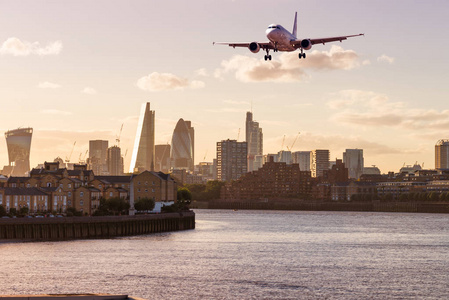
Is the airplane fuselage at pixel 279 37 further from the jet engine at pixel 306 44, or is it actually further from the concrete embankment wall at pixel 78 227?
the concrete embankment wall at pixel 78 227

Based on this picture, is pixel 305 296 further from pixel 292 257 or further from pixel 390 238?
pixel 390 238

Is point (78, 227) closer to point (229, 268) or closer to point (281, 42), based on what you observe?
point (229, 268)

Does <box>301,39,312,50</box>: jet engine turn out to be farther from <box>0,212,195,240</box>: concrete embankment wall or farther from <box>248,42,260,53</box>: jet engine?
<box>0,212,195,240</box>: concrete embankment wall

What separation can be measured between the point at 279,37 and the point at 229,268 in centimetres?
2835

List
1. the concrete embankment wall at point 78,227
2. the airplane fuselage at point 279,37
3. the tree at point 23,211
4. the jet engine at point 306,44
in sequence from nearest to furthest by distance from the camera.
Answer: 1. the jet engine at point 306,44
2. the airplane fuselage at point 279,37
3. the concrete embankment wall at point 78,227
4. the tree at point 23,211

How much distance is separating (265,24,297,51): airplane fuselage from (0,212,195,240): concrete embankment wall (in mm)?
63649

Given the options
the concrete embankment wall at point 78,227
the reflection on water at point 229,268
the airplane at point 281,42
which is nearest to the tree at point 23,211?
the concrete embankment wall at point 78,227

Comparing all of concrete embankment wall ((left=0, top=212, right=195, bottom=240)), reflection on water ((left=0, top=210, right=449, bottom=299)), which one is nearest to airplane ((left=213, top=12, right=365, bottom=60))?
reflection on water ((left=0, top=210, right=449, bottom=299))

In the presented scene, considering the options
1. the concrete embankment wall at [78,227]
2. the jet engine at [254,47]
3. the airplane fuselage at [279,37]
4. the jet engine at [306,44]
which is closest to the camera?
the jet engine at [306,44]

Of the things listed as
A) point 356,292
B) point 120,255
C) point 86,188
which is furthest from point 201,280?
point 86,188

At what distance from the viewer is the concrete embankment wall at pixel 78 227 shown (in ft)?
456

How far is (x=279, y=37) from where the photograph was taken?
94.8m

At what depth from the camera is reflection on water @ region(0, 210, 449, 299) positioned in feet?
262

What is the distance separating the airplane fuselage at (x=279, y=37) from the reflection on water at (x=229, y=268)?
2672 cm
